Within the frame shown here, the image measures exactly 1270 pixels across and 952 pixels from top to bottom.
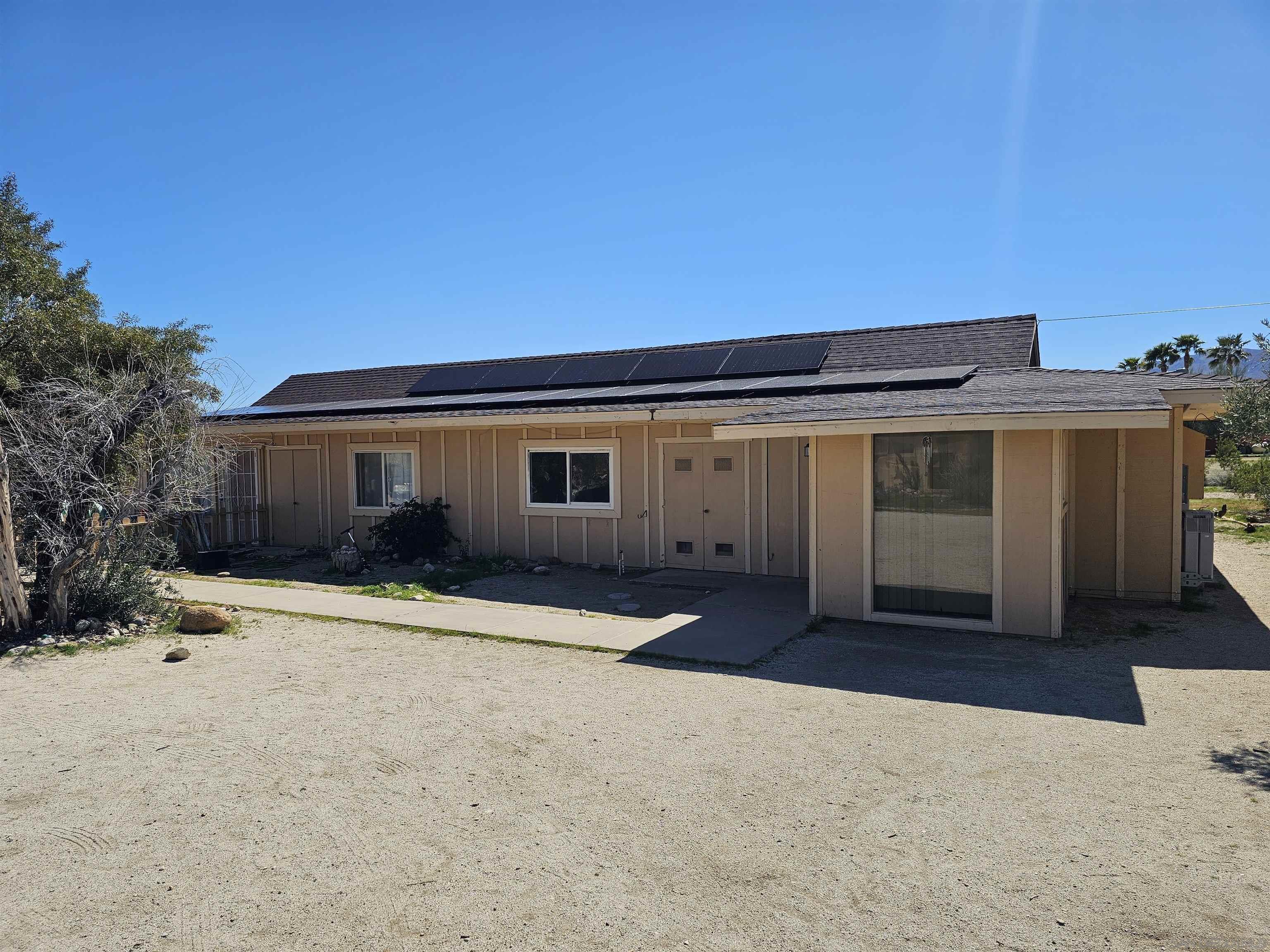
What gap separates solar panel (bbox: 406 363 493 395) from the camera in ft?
57.6

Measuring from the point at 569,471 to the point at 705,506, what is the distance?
8.24 feet

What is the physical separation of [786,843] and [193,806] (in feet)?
10.6

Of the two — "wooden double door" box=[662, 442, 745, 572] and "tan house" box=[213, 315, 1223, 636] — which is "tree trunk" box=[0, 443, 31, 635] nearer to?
"tan house" box=[213, 315, 1223, 636]

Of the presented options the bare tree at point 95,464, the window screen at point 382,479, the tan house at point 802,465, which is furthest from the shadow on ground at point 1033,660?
the window screen at point 382,479

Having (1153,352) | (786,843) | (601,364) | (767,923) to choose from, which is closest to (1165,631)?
(786,843)

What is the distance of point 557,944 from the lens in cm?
308

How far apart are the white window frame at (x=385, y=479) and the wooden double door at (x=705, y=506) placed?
5.14m

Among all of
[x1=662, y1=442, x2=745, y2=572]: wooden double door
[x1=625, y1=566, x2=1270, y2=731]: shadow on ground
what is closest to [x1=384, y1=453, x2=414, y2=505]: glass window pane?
[x1=662, y1=442, x2=745, y2=572]: wooden double door

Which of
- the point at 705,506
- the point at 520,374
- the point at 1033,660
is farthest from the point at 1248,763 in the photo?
the point at 520,374

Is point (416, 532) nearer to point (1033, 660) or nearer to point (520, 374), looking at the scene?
point (520, 374)

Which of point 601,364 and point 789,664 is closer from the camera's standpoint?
point 789,664

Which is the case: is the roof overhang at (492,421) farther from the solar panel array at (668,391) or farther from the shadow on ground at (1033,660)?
the shadow on ground at (1033,660)

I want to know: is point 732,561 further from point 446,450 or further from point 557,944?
point 557,944

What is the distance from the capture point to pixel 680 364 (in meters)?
15.1
